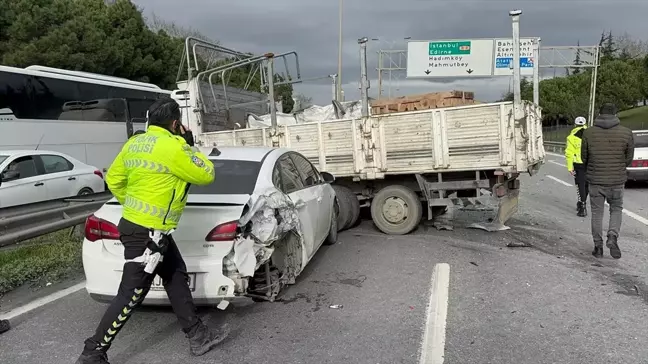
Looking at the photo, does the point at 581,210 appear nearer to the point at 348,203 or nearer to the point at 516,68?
the point at 516,68

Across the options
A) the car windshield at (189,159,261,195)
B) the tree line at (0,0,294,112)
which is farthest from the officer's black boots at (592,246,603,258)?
the tree line at (0,0,294,112)

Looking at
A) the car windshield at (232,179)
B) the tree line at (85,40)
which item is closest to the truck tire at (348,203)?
the car windshield at (232,179)

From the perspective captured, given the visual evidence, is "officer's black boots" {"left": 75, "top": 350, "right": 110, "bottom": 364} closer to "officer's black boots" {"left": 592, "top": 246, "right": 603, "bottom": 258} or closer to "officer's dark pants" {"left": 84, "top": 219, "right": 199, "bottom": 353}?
"officer's dark pants" {"left": 84, "top": 219, "right": 199, "bottom": 353}

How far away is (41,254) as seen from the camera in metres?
6.71

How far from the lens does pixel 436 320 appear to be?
4.46 meters

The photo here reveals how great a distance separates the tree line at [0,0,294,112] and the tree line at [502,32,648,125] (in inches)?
1175

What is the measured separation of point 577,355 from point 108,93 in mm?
17146

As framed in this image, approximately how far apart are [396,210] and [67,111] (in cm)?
1172

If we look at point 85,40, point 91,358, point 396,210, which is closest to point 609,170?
point 396,210

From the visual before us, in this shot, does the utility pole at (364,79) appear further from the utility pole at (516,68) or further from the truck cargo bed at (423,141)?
the utility pole at (516,68)

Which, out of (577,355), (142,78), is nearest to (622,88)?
(142,78)

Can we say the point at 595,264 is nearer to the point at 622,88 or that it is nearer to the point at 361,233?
the point at 361,233

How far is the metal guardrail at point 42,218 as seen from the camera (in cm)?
553

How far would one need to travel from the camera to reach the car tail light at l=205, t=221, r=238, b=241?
424 cm
